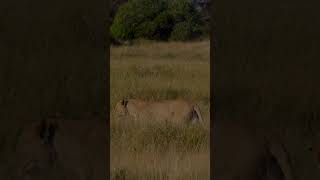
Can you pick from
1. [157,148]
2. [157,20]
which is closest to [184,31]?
[157,20]

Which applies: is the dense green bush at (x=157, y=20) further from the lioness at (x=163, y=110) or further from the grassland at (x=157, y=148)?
the lioness at (x=163, y=110)

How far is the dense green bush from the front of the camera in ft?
120

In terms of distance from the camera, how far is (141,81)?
16797 mm
